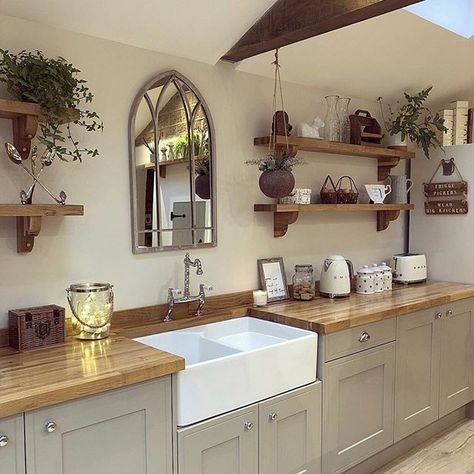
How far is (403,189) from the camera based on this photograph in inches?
139

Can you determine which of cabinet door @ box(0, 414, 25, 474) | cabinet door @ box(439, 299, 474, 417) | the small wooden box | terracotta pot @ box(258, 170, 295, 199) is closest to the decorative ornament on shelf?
terracotta pot @ box(258, 170, 295, 199)

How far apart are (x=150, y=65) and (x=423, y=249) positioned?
2346 millimetres

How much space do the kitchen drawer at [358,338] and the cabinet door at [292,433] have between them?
0.17 m

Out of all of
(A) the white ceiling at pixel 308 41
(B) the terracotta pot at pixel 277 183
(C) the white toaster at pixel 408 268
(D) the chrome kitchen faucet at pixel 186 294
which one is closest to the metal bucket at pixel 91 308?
(D) the chrome kitchen faucet at pixel 186 294

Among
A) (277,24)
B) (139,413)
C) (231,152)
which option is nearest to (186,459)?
(139,413)

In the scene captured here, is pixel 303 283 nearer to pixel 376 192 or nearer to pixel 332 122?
pixel 376 192

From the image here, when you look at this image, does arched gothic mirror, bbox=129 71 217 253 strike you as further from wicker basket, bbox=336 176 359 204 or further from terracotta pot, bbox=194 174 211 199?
wicker basket, bbox=336 176 359 204

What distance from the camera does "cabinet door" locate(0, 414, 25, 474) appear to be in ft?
4.64

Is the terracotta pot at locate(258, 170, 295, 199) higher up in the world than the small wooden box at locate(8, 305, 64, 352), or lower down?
higher up

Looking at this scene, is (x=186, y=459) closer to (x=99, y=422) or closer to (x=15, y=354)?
(x=99, y=422)

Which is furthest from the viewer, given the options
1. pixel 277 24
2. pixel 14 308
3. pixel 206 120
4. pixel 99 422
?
pixel 206 120

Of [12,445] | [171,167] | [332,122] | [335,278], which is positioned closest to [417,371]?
[335,278]

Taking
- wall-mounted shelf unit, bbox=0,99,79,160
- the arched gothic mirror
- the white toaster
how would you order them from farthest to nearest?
the white toaster
the arched gothic mirror
wall-mounted shelf unit, bbox=0,99,79,160

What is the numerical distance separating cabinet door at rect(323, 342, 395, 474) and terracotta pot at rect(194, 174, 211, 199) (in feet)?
3.25
